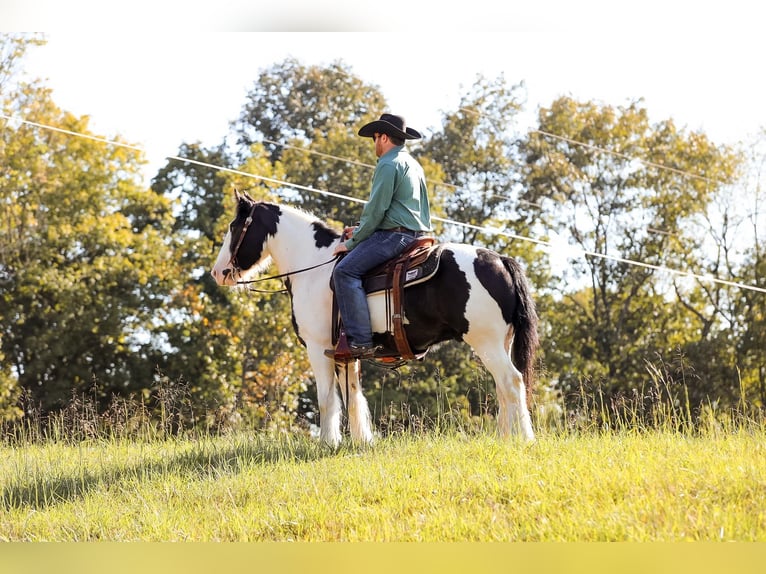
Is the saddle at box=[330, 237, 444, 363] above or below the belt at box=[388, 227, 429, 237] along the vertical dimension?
below

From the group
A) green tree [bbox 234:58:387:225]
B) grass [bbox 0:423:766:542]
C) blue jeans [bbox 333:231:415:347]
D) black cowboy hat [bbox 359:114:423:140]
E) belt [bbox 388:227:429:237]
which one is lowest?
grass [bbox 0:423:766:542]

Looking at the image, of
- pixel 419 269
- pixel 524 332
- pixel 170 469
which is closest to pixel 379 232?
pixel 419 269

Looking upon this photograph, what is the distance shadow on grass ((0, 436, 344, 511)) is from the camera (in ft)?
21.3

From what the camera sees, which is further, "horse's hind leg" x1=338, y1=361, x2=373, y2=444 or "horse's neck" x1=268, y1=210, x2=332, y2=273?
"horse's neck" x1=268, y1=210, x2=332, y2=273

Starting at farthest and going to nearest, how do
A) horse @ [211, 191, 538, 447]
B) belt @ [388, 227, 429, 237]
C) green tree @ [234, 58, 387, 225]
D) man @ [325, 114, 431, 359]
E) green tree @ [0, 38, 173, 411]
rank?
green tree @ [234, 58, 387, 225]
green tree @ [0, 38, 173, 411]
belt @ [388, 227, 429, 237]
man @ [325, 114, 431, 359]
horse @ [211, 191, 538, 447]

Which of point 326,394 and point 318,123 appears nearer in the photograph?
point 326,394

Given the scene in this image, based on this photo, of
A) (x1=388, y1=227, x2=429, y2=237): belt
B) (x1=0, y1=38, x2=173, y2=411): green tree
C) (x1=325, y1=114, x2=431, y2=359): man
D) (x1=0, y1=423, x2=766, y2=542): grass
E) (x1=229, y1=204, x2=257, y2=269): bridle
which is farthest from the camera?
(x1=0, y1=38, x2=173, y2=411): green tree

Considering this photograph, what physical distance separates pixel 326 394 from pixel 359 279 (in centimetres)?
109

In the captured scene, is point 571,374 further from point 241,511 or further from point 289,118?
point 241,511

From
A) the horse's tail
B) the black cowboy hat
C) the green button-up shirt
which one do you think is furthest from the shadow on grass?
the black cowboy hat

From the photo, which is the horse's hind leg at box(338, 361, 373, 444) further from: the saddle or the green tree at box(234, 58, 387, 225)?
the green tree at box(234, 58, 387, 225)

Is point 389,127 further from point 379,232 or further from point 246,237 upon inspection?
point 246,237

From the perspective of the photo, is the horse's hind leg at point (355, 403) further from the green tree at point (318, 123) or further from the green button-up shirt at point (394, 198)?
the green tree at point (318, 123)

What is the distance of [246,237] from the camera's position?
7.93 m
